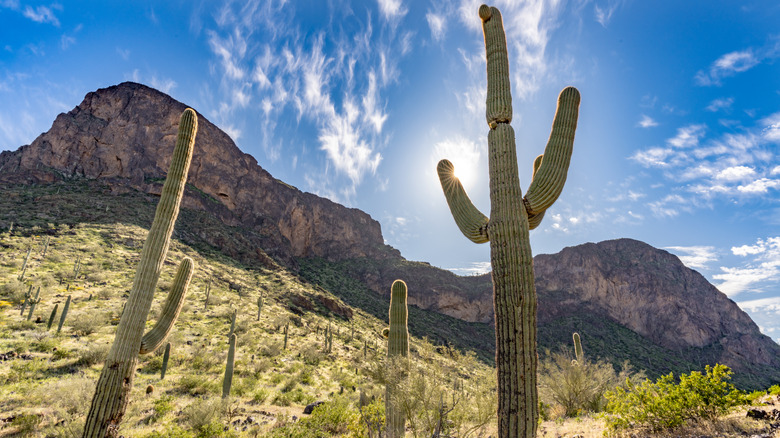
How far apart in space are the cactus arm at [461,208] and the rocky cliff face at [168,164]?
47.5m

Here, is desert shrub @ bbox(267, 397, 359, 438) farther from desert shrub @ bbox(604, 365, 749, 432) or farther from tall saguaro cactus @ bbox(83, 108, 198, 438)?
desert shrub @ bbox(604, 365, 749, 432)

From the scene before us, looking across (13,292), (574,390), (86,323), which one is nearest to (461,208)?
(574,390)

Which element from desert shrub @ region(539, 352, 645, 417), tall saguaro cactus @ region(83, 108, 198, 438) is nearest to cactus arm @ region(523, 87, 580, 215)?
tall saguaro cactus @ region(83, 108, 198, 438)

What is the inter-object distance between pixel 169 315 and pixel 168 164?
53862 millimetres

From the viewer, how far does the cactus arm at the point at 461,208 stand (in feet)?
18.9

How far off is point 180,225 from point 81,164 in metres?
21.1

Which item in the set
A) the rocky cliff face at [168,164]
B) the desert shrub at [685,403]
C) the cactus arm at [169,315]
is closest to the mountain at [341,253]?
the rocky cliff face at [168,164]

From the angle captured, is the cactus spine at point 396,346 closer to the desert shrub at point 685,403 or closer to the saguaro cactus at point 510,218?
the saguaro cactus at point 510,218

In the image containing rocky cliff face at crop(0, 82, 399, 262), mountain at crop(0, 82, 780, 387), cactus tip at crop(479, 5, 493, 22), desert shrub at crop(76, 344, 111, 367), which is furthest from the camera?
rocky cliff face at crop(0, 82, 399, 262)

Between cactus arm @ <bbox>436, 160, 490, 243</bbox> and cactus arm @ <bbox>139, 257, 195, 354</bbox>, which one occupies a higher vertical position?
cactus arm @ <bbox>436, 160, 490, 243</bbox>

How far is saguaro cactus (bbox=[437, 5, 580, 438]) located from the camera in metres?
4.42

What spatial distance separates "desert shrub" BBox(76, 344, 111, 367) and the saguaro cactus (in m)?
14.1

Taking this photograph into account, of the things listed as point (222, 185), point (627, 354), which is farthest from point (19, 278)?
point (627, 354)

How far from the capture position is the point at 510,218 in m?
5.12
